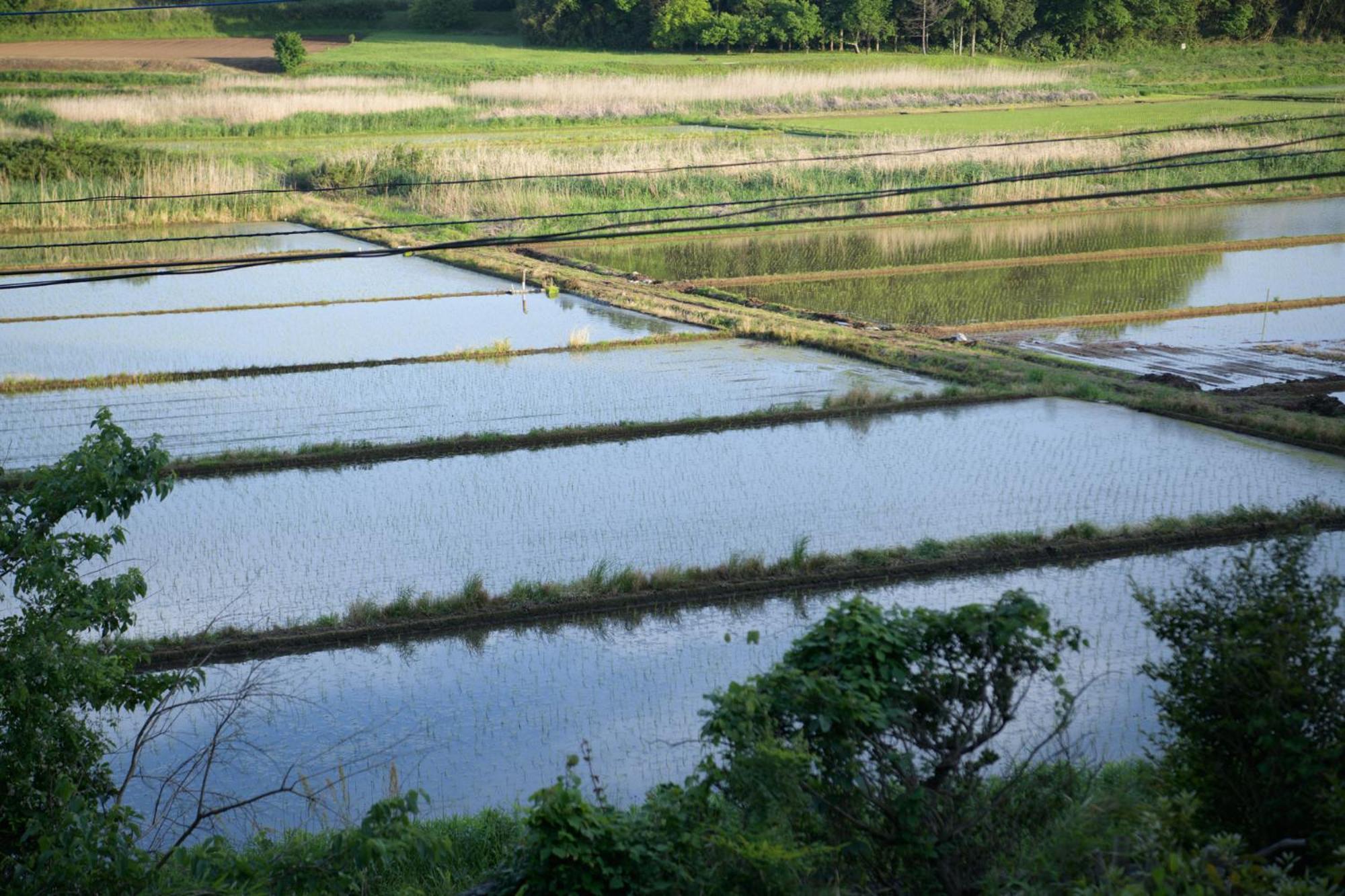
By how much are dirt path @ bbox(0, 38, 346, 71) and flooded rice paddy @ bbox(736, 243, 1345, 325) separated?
38522 millimetres

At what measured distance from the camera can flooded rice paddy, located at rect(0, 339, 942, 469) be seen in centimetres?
1480

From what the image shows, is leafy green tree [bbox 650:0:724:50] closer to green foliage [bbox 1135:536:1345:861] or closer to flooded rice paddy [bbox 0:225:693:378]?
flooded rice paddy [bbox 0:225:693:378]

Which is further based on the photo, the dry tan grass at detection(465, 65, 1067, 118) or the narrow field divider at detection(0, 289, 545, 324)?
the dry tan grass at detection(465, 65, 1067, 118)

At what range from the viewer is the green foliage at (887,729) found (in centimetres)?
493

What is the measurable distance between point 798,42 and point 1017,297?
3832cm

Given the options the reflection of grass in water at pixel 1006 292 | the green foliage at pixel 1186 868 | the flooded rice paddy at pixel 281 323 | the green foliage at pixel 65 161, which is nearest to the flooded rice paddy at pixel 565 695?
the green foliage at pixel 1186 868

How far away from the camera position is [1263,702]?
15.3 ft

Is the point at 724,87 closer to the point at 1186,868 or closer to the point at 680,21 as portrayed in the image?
the point at 680,21

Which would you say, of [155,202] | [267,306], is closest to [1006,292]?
[267,306]

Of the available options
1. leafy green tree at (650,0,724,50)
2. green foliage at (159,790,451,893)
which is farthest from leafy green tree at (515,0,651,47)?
green foliage at (159,790,451,893)

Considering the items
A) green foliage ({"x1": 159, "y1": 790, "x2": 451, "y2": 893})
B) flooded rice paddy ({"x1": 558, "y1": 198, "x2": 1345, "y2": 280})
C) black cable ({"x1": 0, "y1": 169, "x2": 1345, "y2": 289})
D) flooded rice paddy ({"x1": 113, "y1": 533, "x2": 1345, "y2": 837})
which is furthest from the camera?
flooded rice paddy ({"x1": 558, "y1": 198, "x2": 1345, "y2": 280})

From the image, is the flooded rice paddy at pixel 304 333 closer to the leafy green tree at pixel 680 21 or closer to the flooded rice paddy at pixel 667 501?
the flooded rice paddy at pixel 667 501

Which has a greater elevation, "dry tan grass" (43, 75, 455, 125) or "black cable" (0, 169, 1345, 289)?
"dry tan grass" (43, 75, 455, 125)

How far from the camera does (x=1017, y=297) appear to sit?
72.2 feet
